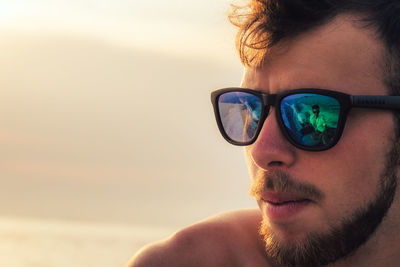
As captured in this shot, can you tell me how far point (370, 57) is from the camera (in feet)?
7.21

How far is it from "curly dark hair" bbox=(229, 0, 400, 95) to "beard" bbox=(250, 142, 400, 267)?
0.40m

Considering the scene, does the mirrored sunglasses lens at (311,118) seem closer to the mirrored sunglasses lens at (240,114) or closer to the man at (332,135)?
the man at (332,135)

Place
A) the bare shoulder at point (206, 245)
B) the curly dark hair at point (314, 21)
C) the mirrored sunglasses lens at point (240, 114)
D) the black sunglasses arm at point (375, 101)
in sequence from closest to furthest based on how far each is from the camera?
the black sunglasses arm at point (375, 101)
the curly dark hair at point (314, 21)
the mirrored sunglasses lens at point (240, 114)
the bare shoulder at point (206, 245)

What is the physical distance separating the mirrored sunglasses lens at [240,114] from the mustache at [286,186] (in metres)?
0.22

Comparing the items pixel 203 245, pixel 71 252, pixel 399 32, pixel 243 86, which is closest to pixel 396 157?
pixel 399 32

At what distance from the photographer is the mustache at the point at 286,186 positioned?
2203mm

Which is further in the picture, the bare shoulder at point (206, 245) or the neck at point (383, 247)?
the bare shoulder at point (206, 245)

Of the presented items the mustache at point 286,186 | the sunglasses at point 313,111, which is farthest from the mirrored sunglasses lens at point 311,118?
the mustache at point 286,186

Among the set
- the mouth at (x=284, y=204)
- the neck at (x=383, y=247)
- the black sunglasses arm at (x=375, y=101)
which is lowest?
the neck at (x=383, y=247)

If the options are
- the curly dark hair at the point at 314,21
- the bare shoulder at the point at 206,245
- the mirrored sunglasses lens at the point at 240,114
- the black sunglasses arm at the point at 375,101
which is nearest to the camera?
the black sunglasses arm at the point at 375,101

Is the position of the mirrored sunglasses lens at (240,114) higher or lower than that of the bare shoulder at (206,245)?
higher

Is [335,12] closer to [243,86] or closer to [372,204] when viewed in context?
[243,86]

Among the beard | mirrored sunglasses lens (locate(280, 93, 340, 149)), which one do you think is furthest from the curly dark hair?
the beard

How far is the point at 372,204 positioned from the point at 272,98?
0.60 metres
